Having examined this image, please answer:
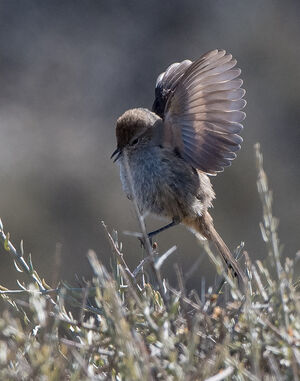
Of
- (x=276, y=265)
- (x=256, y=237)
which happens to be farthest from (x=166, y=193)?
(x=256, y=237)

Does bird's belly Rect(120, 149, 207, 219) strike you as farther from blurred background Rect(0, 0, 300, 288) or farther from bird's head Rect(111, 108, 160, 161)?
blurred background Rect(0, 0, 300, 288)

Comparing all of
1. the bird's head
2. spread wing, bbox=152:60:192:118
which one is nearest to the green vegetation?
the bird's head

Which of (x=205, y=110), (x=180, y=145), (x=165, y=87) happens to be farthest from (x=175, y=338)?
(x=165, y=87)

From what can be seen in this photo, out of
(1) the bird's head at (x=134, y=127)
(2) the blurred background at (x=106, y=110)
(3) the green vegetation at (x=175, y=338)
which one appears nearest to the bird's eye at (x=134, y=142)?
(1) the bird's head at (x=134, y=127)

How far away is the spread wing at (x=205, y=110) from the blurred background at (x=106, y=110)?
17.4 feet

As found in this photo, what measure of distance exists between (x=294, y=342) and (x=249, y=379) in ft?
0.53

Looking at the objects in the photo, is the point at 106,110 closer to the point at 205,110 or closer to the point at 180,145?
the point at 180,145

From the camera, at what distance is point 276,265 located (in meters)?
2.47

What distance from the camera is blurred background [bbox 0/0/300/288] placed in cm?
1163

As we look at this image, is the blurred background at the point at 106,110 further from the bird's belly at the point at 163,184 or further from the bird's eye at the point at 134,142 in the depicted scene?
the bird's eye at the point at 134,142

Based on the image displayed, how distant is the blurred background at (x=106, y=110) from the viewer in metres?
11.6

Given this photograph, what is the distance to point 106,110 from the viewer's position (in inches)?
508

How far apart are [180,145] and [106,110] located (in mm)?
7713

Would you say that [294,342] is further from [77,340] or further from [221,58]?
[221,58]
